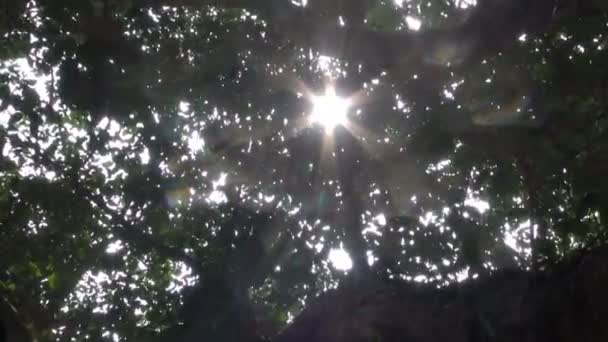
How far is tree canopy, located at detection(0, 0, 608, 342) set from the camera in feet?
17.9

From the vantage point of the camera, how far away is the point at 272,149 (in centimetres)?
730

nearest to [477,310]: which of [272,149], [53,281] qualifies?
[272,149]

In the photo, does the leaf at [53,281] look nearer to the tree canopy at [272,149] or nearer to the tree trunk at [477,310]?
the tree canopy at [272,149]

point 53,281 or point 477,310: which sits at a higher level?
point 53,281

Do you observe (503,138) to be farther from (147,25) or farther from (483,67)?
(147,25)

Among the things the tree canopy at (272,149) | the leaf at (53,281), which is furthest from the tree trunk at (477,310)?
the leaf at (53,281)

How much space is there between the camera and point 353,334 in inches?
183

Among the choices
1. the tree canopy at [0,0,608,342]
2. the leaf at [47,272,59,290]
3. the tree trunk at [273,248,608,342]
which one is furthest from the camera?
the leaf at [47,272,59,290]

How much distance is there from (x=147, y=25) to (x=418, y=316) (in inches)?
167

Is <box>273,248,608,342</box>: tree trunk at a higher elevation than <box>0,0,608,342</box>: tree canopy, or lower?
lower

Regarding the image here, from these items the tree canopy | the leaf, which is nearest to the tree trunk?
the tree canopy

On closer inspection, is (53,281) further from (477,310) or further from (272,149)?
(477,310)

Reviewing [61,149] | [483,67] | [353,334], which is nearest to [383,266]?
[353,334]

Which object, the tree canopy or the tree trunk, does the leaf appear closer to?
the tree canopy
